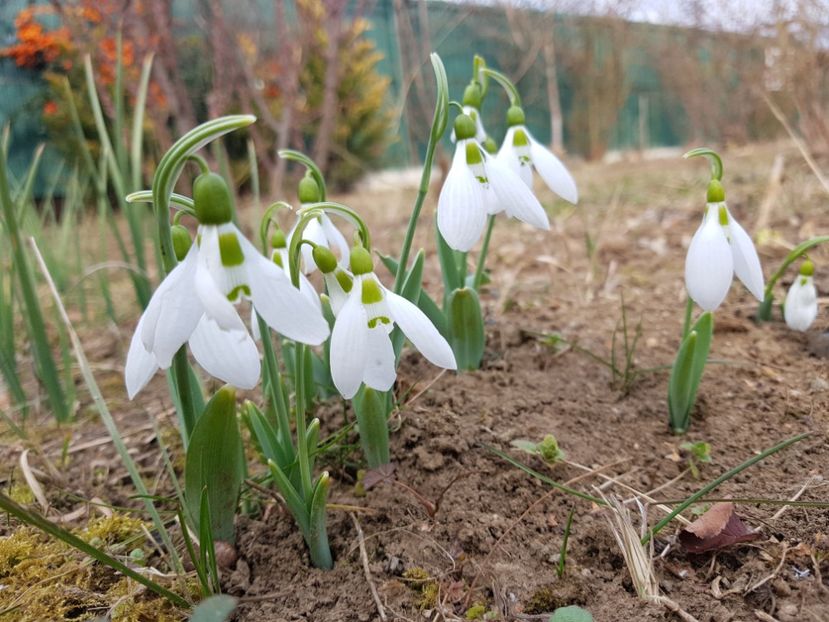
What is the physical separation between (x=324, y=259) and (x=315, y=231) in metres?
0.24

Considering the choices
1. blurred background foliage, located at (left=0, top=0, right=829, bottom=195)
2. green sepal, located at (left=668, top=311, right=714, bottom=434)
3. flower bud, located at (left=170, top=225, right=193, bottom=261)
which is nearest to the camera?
flower bud, located at (left=170, top=225, right=193, bottom=261)

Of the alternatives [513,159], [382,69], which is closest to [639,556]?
[513,159]

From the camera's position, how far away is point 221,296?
2.05 feet

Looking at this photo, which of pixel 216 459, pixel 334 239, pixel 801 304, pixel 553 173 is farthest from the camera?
pixel 801 304

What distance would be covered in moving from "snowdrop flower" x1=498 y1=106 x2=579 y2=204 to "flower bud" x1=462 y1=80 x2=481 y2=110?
7 centimetres

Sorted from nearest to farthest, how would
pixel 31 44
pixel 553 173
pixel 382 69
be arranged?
1. pixel 553 173
2. pixel 31 44
3. pixel 382 69

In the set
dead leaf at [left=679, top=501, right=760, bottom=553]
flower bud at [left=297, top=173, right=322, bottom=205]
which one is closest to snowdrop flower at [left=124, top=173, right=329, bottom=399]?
flower bud at [left=297, top=173, right=322, bottom=205]

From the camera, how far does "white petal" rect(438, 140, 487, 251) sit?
38.7 inches

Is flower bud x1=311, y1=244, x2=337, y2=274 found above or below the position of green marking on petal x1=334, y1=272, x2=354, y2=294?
above

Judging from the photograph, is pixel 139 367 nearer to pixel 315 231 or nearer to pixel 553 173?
pixel 315 231

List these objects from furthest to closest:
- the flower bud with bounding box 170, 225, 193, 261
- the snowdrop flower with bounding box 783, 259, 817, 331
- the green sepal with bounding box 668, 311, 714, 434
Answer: the snowdrop flower with bounding box 783, 259, 817, 331
the green sepal with bounding box 668, 311, 714, 434
the flower bud with bounding box 170, 225, 193, 261

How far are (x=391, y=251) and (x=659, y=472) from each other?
1900mm

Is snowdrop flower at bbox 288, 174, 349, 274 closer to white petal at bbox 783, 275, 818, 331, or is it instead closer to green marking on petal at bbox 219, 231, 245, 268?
green marking on petal at bbox 219, 231, 245, 268

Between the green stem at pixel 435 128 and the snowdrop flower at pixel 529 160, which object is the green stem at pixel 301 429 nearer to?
the green stem at pixel 435 128
